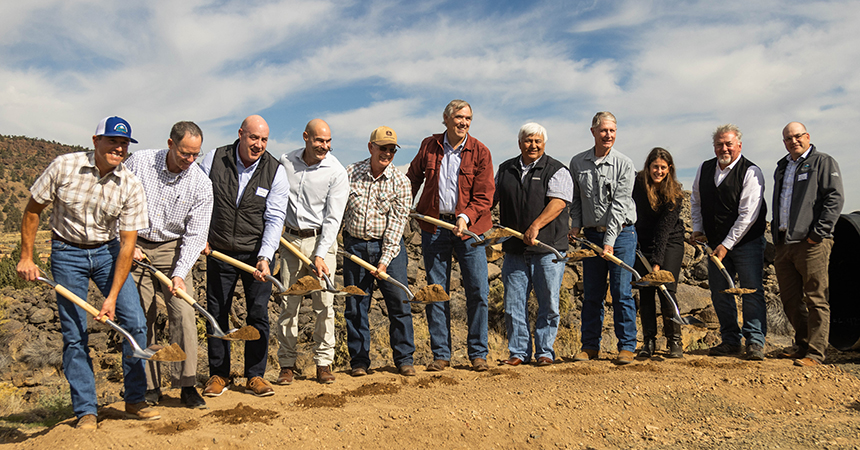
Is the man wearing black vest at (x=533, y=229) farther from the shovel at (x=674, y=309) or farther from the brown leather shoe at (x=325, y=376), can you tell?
the brown leather shoe at (x=325, y=376)

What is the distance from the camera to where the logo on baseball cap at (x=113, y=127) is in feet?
12.3

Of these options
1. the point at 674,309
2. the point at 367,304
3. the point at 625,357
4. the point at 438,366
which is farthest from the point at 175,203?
the point at 674,309

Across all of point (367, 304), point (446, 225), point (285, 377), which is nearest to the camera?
point (285, 377)

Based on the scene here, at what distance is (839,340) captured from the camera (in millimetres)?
6703

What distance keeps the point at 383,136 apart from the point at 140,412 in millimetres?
2827

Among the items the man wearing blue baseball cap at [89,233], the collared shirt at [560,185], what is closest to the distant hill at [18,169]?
the man wearing blue baseball cap at [89,233]

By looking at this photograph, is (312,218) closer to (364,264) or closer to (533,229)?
(364,264)

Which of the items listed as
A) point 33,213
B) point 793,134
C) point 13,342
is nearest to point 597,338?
point 793,134

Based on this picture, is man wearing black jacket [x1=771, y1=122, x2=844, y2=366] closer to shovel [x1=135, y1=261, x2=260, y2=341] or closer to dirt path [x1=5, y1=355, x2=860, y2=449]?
dirt path [x1=5, y1=355, x2=860, y2=449]

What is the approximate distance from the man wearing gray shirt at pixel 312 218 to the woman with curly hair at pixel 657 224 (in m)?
3.04

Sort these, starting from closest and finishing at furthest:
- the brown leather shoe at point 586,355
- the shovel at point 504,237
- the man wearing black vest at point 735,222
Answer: the shovel at point 504,237 → the man wearing black vest at point 735,222 → the brown leather shoe at point 586,355

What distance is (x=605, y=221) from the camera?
5.85m

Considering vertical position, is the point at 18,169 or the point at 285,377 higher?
the point at 18,169

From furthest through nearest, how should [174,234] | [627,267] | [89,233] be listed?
[627,267]
[174,234]
[89,233]
